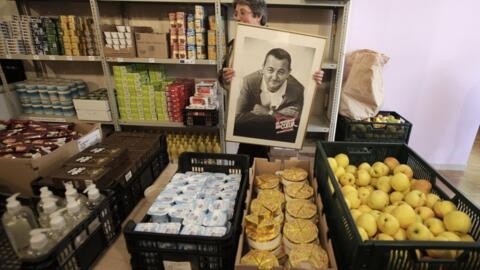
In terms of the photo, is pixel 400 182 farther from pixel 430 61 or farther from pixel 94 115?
pixel 94 115

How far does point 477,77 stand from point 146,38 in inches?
119

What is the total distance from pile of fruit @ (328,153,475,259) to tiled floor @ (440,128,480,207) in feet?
6.80

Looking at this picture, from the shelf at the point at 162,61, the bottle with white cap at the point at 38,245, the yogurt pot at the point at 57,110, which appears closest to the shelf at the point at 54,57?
the shelf at the point at 162,61

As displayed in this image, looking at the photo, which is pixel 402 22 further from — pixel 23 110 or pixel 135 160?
pixel 23 110

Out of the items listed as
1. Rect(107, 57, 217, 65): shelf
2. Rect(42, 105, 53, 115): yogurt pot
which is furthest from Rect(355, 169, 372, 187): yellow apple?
Rect(42, 105, 53, 115): yogurt pot

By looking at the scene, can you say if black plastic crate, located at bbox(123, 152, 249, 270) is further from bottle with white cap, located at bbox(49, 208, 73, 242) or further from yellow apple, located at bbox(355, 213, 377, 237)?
yellow apple, located at bbox(355, 213, 377, 237)

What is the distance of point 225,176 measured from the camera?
1.17m

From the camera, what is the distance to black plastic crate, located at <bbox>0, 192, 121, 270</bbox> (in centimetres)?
70

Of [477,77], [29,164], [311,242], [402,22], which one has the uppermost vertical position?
[402,22]

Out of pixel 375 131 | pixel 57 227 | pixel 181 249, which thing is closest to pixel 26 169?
pixel 57 227

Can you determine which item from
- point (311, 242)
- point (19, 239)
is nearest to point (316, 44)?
point (311, 242)

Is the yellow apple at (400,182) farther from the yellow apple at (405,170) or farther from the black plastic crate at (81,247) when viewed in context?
the black plastic crate at (81,247)

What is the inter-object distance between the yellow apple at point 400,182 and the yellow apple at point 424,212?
0.32 ft

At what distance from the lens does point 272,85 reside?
54.0 inches
